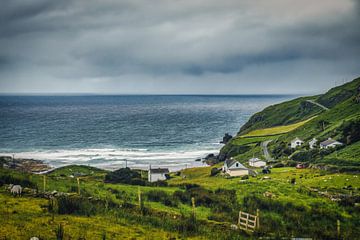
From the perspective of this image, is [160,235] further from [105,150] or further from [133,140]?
[133,140]

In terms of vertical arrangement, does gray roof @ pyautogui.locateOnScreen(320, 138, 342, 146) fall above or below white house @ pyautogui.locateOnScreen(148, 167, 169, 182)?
above

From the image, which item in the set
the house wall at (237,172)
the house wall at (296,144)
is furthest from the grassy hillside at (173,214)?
the house wall at (296,144)

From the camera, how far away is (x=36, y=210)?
91.4 ft

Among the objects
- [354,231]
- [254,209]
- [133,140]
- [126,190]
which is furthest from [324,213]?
[133,140]

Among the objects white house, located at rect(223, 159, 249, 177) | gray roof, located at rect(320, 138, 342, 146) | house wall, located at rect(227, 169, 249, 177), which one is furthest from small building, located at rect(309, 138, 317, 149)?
house wall, located at rect(227, 169, 249, 177)

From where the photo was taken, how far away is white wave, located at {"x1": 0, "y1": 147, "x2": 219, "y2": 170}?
408 ft

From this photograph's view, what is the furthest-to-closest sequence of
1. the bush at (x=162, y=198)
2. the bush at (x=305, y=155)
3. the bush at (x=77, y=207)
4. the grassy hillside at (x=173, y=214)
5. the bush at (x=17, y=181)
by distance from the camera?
the bush at (x=305, y=155) → the bush at (x=162, y=198) → the bush at (x=17, y=181) → the bush at (x=77, y=207) → the grassy hillside at (x=173, y=214)

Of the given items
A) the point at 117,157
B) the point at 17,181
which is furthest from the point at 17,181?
the point at 117,157

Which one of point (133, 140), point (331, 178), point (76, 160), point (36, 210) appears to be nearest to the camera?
point (36, 210)

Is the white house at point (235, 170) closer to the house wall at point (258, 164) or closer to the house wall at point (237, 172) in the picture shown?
the house wall at point (237, 172)

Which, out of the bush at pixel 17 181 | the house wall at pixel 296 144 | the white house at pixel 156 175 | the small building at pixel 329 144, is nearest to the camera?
the bush at pixel 17 181

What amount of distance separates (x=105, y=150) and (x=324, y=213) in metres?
124

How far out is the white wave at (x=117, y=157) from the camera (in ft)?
408

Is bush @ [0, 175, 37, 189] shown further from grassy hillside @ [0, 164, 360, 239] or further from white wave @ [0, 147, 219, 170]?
white wave @ [0, 147, 219, 170]
